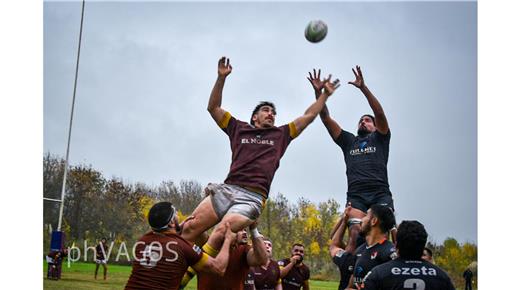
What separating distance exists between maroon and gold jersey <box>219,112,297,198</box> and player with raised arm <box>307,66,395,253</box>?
930 mm

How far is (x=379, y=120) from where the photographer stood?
23.2ft

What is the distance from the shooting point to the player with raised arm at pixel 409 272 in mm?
4191

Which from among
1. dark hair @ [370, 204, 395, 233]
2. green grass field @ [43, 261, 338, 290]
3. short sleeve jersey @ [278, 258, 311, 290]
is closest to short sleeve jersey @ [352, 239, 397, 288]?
dark hair @ [370, 204, 395, 233]

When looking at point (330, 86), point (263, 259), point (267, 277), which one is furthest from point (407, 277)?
point (267, 277)

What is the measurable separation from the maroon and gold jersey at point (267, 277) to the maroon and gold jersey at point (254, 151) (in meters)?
3.23

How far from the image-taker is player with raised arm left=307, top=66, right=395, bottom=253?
22.7 feet

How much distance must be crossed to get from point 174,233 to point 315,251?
29.1 m

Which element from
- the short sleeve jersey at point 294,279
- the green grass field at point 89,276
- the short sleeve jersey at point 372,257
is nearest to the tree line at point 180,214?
the green grass field at point 89,276

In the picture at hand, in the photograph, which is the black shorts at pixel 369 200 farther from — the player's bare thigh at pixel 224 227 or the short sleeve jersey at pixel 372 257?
the player's bare thigh at pixel 224 227

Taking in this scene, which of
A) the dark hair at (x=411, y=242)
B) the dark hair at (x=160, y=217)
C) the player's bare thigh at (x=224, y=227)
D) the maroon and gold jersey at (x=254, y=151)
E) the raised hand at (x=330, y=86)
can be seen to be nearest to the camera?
the dark hair at (x=411, y=242)
